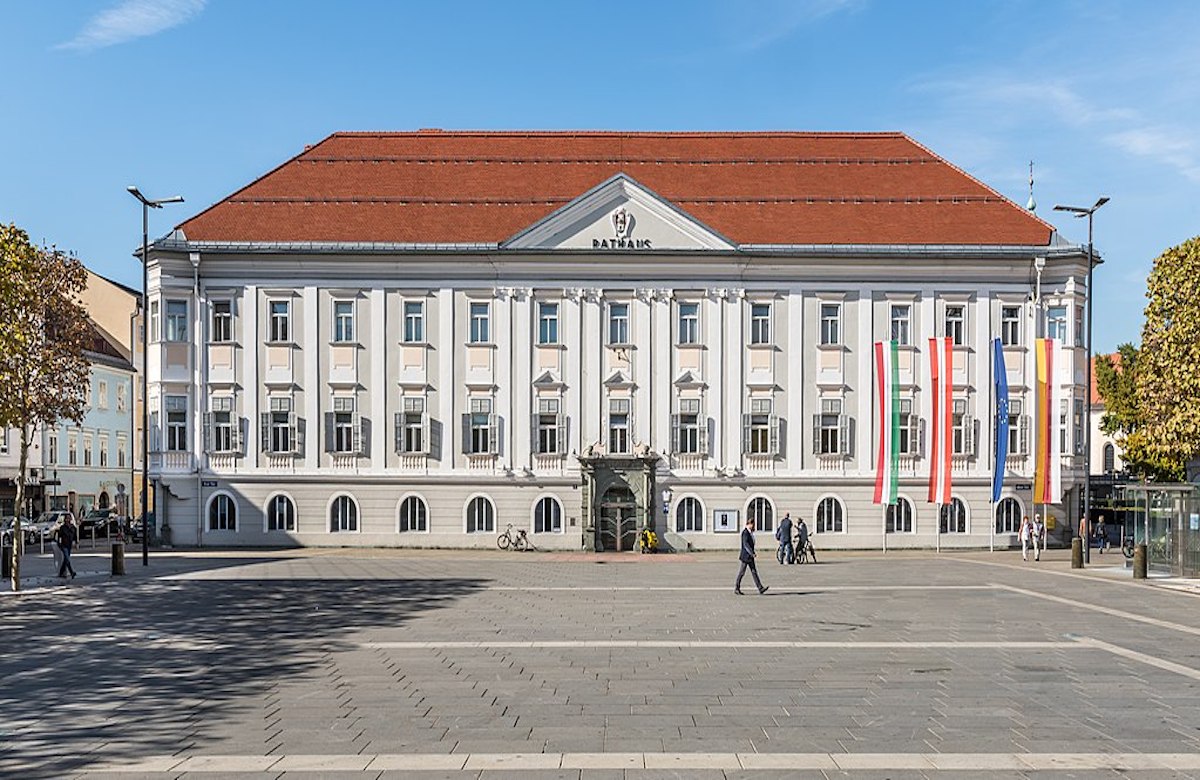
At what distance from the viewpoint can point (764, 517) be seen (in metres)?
50.2

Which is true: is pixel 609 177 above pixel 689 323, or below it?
above

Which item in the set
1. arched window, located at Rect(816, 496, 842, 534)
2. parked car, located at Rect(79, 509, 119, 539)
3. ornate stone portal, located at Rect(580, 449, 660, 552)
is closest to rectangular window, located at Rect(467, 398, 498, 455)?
ornate stone portal, located at Rect(580, 449, 660, 552)

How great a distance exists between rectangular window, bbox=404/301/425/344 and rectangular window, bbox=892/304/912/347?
20499 mm

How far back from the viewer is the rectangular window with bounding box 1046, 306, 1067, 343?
50.6 metres

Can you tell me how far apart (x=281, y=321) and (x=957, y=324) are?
29.4 metres

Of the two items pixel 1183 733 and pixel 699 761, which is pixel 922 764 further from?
pixel 1183 733

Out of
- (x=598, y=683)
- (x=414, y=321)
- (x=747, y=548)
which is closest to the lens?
(x=598, y=683)

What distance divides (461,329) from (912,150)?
2353cm

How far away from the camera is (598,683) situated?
16.2m

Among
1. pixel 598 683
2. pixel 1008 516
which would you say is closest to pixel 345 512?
pixel 1008 516

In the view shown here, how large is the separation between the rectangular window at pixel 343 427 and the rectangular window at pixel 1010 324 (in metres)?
28.5

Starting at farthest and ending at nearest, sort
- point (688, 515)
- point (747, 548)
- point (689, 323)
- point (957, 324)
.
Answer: point (957, 324) → point (689, 323) → point (688, 515) → point (747, 548)

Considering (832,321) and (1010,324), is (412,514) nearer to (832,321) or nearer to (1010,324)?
(832,321)

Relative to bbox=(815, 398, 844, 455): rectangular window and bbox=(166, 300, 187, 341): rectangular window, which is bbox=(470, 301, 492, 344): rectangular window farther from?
bbox=(815, 398, 844, 455): rectangular window
